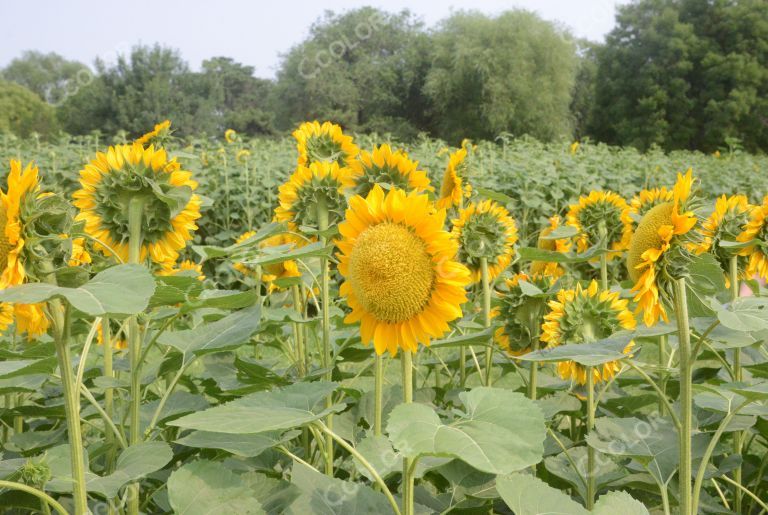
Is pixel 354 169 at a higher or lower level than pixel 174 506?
higher

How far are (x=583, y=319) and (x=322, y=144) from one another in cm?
91

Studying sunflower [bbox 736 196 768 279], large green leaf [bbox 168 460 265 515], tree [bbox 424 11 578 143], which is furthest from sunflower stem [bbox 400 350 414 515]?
tree [bbox 424 11 578 143]

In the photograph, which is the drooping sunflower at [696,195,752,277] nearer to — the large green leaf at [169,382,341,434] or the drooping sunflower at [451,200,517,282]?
the drooping sunflower at [451,200,517,282]

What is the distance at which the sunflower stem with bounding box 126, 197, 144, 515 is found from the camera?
1357mm

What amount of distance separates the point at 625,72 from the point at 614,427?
35572 millimetres

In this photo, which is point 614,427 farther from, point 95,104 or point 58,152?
point 95,104

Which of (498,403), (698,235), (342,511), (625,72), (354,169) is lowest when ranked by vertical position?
(342,511)

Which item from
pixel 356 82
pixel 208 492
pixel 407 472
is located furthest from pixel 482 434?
pixel 356 82

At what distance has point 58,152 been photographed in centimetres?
805

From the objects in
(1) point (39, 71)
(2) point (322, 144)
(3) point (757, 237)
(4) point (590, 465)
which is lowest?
(4) point (590, 465)

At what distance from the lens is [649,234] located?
4.48 ft

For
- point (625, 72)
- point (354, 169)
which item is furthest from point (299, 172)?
point (625, 72)

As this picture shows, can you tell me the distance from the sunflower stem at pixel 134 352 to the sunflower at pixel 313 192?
48 centimetres

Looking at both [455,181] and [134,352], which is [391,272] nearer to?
[134,352]
